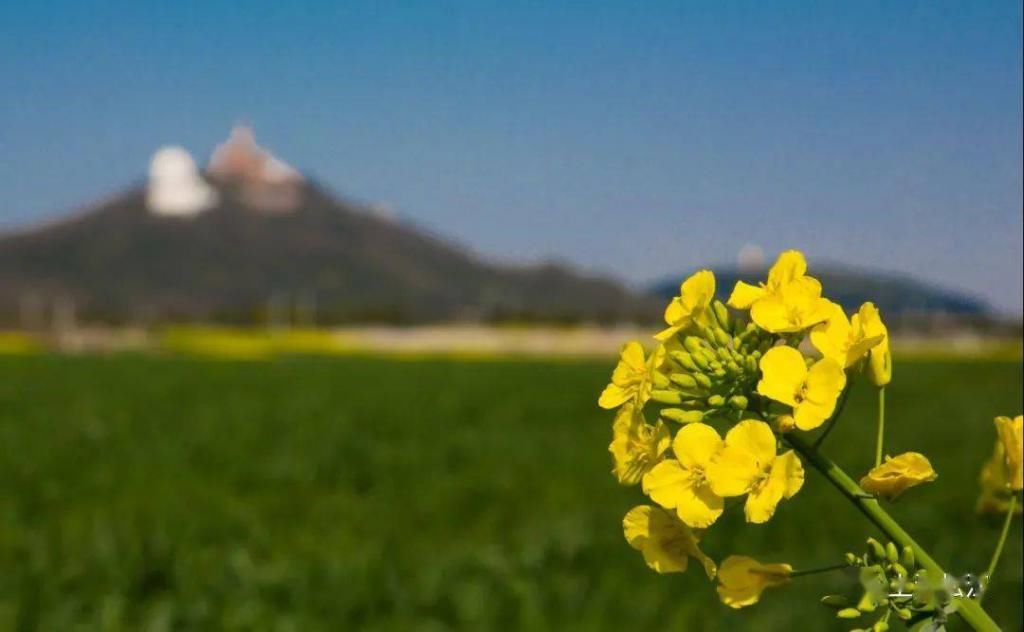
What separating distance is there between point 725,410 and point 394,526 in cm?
663

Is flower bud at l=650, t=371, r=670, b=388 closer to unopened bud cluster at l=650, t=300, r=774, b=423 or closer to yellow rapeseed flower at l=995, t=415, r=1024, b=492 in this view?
unopened bud cluster at l=650, t=300, r=774, b=423

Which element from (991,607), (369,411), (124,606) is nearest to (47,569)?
(124,606)

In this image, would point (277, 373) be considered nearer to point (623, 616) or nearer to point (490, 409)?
point (490, 409)

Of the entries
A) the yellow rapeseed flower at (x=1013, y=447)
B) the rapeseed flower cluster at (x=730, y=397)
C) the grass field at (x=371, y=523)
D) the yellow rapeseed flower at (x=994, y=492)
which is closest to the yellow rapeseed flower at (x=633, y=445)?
the rapeseed flower cluster at (x=730, y=397)

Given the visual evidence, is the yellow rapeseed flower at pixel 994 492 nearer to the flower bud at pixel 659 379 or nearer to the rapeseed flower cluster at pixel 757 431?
the rapeseed flower cluster at pixel 757 431

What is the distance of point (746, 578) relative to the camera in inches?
38.1

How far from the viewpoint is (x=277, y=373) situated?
26.0m

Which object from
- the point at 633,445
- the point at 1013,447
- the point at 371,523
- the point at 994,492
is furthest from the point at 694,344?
the point at 371,523

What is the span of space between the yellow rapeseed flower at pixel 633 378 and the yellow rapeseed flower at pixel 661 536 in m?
0.10

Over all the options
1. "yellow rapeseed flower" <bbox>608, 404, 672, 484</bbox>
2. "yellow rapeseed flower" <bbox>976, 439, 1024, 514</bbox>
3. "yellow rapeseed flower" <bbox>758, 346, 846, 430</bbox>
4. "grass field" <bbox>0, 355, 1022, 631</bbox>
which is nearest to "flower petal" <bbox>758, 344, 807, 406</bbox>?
"yellow rapeseed flower" <bbox>758, 346, 846, 430</bbox>

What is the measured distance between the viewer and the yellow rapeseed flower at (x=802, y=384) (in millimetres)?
850

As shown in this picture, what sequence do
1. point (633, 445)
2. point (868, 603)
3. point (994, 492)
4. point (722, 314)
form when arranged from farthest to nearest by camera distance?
point (994, 492)
point (722, 314)
point (633, 445)
point (868, 603)

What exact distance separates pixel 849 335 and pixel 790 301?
6cm

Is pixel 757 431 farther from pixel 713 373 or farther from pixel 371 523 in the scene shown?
pixel 371 523
